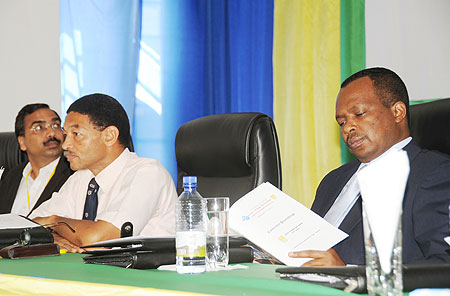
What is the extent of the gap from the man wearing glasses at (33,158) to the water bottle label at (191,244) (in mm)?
2293

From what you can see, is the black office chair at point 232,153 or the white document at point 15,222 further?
the black office chair at point 232,153

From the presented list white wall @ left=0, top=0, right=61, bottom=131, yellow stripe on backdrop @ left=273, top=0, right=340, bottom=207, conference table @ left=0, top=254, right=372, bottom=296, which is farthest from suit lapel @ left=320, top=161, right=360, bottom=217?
white wall @ left=0, top=0, right=61, bottom=131

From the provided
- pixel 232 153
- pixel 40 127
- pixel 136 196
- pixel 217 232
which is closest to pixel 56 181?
pixel 40 127

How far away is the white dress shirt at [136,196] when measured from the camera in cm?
203

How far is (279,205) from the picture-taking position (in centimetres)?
139

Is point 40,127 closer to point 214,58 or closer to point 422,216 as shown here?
point 214,58

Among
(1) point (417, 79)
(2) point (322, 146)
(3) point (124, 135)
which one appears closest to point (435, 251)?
(3) point (124, 135)

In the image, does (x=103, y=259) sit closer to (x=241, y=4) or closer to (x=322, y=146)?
(x=322, y=146)

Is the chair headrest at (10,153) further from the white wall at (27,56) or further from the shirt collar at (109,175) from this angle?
the shirt collar at (109,175)

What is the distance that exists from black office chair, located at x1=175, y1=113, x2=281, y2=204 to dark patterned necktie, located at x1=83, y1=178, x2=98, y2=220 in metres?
0.41

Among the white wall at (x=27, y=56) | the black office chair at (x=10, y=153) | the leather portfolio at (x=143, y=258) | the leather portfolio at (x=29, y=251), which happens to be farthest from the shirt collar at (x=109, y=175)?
the white wall at (x=27, y=56)

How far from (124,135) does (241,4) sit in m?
1.57

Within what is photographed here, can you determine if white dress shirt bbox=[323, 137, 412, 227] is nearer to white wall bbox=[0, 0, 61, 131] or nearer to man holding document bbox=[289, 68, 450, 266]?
man holding document bbox=[289, 68, 450, 266]

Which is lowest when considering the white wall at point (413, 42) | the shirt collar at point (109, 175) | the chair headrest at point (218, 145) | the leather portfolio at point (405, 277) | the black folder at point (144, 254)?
the black folder at point (144, 254)
